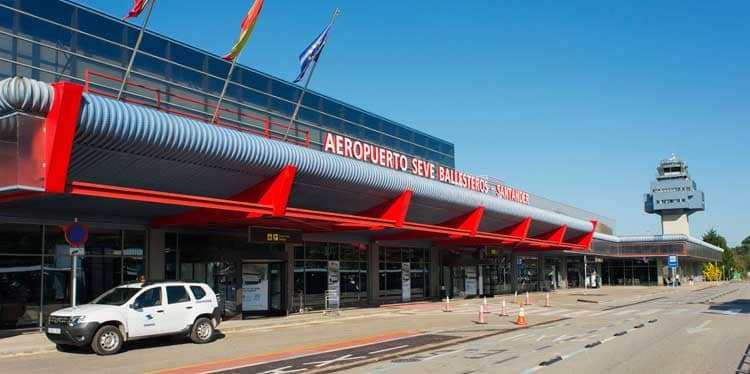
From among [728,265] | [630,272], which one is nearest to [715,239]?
[728,265]

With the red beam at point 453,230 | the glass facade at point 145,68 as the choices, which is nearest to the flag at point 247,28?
the glass facade at point 145,68

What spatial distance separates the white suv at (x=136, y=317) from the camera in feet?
50.5

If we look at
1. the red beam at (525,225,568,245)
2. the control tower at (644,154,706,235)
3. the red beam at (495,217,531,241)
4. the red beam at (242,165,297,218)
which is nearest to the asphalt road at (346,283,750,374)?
the red beam at (242,165,297,218)

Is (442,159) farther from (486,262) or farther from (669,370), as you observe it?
(669,370)

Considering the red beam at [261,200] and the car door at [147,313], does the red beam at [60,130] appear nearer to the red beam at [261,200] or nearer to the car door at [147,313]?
Answer: the car door at [147,313]

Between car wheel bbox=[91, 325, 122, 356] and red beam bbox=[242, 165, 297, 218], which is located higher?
red beam bbox=[242, 165, 297, 218]

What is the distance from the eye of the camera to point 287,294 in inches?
1118

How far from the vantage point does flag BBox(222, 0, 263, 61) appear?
21.8 metres

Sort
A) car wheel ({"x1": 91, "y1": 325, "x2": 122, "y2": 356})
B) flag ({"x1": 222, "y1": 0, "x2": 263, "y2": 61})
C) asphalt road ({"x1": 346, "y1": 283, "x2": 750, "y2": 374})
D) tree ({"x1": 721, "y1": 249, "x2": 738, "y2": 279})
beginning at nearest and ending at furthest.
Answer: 1. asphalt road ({"x1": 346, "y1": 283, "x2": 750, "y2": 374})
2. car wheel ({"x1": 91, "y1": 325, "x2": 122, "y2": 356})
3. flag ({"x1": 222, "y1": 0, "x2": 263, "y2": 61})
4. tree ({"x1": 721, "y1": 249, "x2": 738, "y2": 279})

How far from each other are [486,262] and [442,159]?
10.6 m

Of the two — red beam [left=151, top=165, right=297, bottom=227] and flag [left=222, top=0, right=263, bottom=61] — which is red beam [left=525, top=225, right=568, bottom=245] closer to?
red beam [left=151, top=165, right=297, bottom=227]

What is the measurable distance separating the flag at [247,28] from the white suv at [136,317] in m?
7.97

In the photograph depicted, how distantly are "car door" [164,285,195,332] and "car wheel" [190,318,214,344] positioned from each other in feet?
0.89

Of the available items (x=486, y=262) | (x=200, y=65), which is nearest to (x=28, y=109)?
(x=200, y=65)
